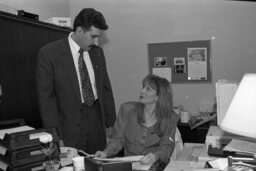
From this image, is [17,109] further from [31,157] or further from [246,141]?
[246,141]

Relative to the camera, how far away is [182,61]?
3.53 m

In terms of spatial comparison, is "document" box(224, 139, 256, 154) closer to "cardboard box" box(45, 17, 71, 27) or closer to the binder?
the binder

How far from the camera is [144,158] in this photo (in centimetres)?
178

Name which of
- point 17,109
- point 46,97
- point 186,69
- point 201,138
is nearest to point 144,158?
point 46,97

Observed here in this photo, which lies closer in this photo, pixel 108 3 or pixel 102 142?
pixel 102 142

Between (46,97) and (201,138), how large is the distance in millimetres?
1740

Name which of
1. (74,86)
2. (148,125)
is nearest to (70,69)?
(74,86)

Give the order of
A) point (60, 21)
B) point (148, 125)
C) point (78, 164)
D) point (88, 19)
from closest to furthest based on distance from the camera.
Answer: point (78, 164) < point (88, 19) < point (148, 125) < point (60, 21)

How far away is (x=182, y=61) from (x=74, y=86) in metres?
1.73

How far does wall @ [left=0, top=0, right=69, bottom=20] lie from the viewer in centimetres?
290

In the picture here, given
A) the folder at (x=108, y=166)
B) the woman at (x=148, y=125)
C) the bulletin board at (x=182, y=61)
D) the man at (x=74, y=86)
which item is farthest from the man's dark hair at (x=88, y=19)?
the bulletin board at (x=182, y=61)

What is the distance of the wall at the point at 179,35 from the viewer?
3.36 m

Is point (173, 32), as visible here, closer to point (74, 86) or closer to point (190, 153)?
point (74, 86)

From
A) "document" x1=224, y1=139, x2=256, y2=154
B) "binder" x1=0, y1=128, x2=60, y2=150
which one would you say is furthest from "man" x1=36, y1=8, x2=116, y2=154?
"document" x1=224, y1=139, x2=256, y2=154
